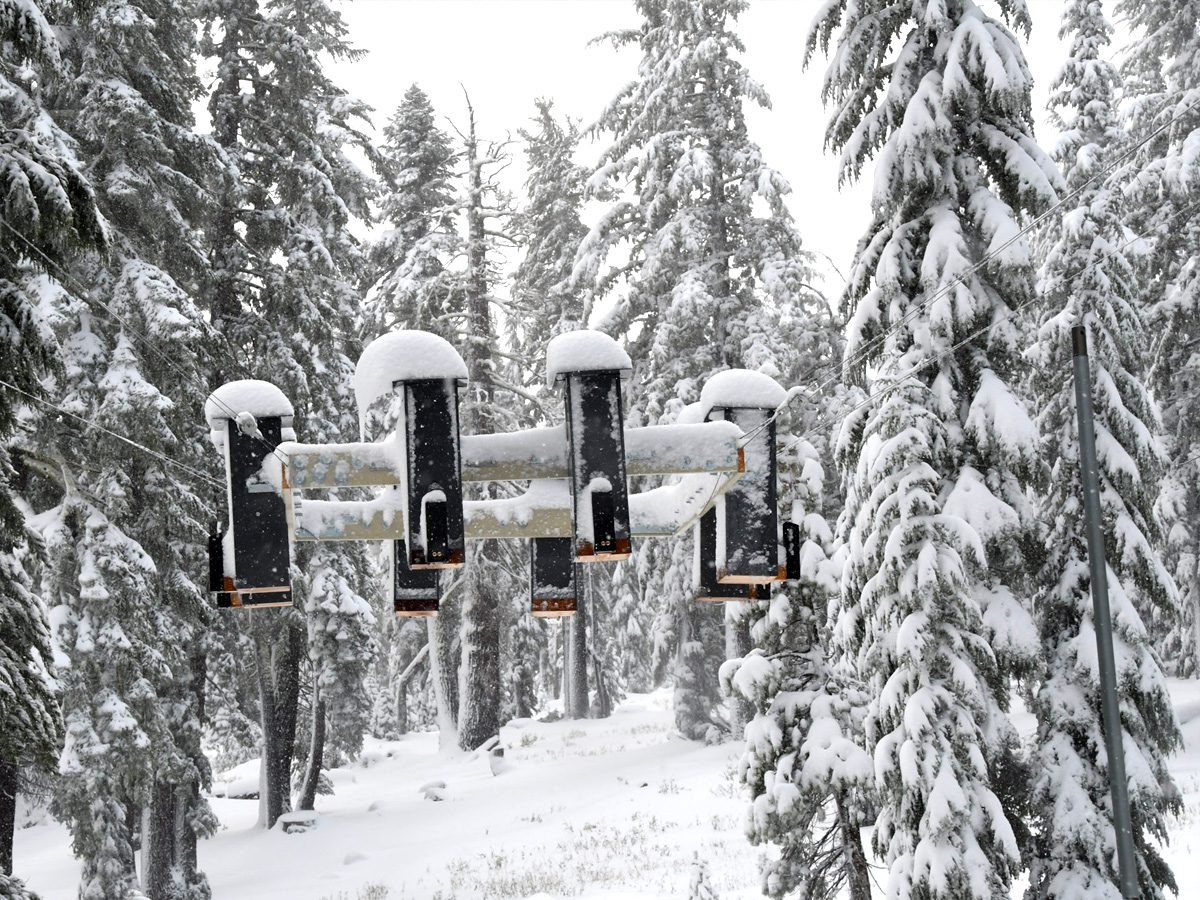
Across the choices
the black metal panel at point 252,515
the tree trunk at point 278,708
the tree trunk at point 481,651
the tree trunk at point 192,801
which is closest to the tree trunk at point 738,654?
the tree trunk at point 481,651

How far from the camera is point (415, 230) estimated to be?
30.6m

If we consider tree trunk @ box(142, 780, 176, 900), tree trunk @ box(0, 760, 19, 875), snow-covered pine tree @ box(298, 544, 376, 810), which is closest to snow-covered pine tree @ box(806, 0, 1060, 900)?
tree trunk @ box(0, 760, 19, 875)

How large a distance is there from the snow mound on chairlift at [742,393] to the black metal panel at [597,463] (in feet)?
1.99

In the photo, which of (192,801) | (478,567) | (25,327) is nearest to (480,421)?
(478,567)

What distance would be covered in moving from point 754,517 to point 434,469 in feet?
4.34

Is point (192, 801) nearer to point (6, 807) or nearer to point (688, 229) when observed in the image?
point (6, 807)

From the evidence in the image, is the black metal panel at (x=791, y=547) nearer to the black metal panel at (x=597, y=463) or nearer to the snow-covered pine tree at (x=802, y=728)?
the black metal panel at (x=597, y=463)

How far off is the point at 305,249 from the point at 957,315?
1192cm

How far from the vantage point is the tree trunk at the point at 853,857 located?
13062 millimetres

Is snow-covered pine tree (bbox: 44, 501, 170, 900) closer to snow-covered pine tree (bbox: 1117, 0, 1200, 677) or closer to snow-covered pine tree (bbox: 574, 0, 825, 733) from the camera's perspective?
snow-covered pine tree (bbox: 574, 0, 825, 733)

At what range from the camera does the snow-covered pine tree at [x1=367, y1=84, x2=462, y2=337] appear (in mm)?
26516

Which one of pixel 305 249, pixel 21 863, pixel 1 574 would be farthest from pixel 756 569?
pixel 21 863

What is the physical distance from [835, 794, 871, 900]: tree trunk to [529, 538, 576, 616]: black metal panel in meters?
9.13

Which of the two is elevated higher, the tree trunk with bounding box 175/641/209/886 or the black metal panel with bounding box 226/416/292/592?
the black metal panel with bounding box 226/416/292/592
